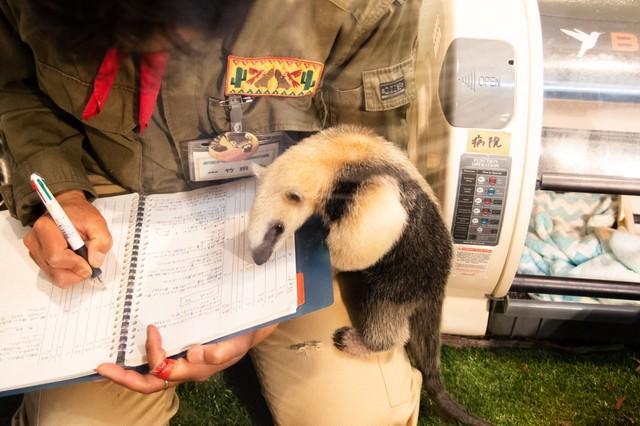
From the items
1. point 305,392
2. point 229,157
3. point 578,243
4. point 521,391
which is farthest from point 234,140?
point 578,243

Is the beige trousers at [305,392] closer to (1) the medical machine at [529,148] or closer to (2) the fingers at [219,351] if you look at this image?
(2) the fingers at [219,351]

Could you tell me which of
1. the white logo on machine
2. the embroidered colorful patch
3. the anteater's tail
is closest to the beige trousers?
the anteater's tail

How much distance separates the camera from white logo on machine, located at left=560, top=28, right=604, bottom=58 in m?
1.32

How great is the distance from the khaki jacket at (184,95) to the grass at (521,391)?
634mm

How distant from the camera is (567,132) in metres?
1.35

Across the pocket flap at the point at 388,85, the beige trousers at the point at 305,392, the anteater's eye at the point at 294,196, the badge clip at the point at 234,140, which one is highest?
the pocket flap at the point at 388,85

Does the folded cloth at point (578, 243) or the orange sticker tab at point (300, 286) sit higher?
the orange sticker tab at point (300, 286)

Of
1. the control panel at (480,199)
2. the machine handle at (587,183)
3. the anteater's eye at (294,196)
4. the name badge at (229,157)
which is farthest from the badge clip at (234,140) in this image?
the machine handle at (587,183)

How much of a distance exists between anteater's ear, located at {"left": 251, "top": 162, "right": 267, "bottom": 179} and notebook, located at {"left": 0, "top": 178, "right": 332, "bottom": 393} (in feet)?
0.13

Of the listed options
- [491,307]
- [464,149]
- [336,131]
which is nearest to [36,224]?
[336,131]

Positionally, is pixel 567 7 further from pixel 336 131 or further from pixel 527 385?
pixel 527 385

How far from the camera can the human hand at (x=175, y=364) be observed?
2.86ft

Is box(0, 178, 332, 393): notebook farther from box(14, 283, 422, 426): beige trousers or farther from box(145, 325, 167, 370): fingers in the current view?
box(14, 283, 422, 426): beige trousers

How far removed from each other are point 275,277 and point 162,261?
0.73 ft
